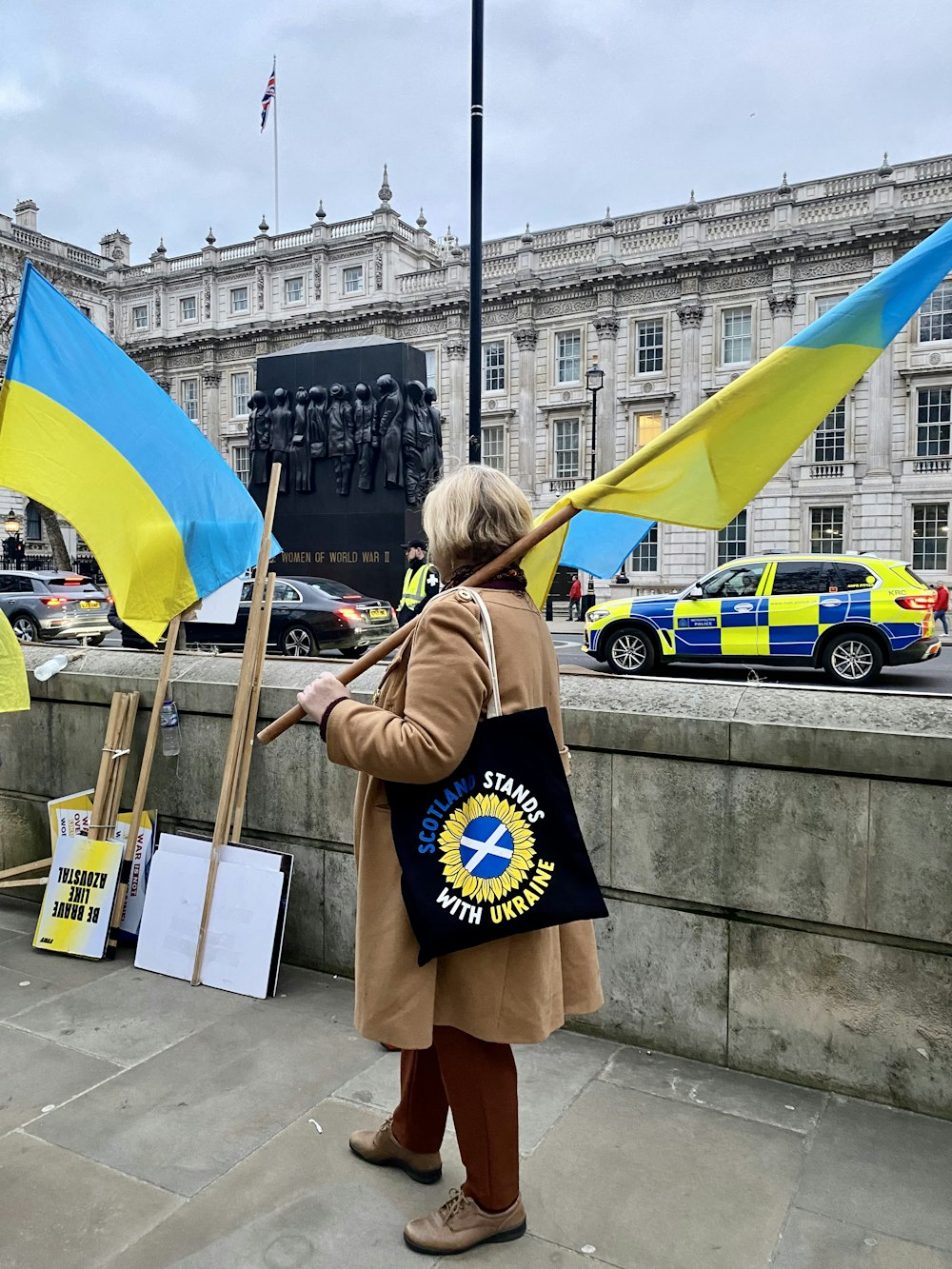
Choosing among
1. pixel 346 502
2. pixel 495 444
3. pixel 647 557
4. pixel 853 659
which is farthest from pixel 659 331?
pixel 853 659

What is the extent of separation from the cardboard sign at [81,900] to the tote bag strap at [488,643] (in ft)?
9.72

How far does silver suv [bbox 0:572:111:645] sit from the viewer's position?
19.9 metres

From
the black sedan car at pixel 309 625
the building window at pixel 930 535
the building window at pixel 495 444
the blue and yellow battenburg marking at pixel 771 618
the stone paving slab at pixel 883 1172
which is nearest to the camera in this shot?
the stone paving slab at pixel 883 1172

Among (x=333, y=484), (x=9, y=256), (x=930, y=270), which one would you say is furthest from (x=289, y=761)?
(x=9, y=256)

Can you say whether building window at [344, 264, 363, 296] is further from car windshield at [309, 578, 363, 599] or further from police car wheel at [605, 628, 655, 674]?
police car wheel at [605, 628, 655, 674]

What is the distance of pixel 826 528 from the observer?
4022 centimetres

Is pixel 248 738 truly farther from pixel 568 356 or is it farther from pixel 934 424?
pixel 568 356

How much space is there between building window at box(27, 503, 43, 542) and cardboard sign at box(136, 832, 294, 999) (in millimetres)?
58852

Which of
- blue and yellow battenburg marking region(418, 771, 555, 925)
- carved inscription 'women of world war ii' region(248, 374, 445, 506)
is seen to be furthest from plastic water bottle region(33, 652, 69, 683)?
carved inscription 'women of world war ii' region(248, 374, 445, 506)

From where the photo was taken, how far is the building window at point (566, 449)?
146 ft

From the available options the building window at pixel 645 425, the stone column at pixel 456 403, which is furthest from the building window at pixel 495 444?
the building window at pixel 645 425

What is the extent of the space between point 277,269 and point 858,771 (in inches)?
2263

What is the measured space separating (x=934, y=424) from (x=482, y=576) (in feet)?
135

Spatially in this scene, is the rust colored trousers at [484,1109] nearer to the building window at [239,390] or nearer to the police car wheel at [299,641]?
the police car wheel at [299,641]
